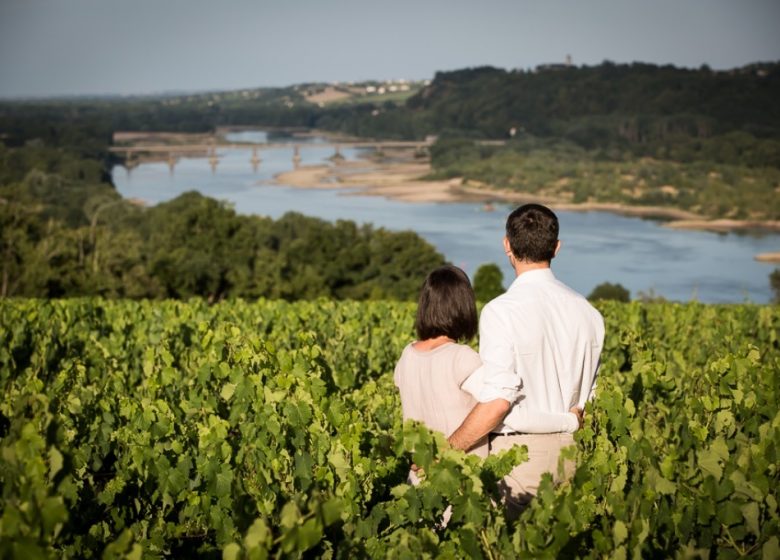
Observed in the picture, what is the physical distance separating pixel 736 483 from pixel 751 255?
312 ft

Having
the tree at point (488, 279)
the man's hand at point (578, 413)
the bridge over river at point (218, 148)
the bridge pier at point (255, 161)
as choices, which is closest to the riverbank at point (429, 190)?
the bridge pier at point (255, 161)

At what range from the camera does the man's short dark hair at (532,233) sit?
3703 millimetres

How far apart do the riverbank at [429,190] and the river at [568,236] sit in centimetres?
361

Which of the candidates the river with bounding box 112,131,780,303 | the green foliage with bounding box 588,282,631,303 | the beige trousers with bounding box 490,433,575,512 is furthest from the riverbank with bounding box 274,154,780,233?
the beige trousers with bounding box 490,433,575,512

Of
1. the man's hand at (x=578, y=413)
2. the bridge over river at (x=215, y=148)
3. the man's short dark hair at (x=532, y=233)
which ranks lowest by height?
the bridge over river at (x=215, y=148)

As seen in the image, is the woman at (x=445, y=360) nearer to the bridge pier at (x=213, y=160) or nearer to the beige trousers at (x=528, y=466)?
the beige trousers at (x=528, y=466)

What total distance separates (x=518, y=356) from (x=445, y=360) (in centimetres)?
28

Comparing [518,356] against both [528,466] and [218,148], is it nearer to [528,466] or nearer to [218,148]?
[528,466]

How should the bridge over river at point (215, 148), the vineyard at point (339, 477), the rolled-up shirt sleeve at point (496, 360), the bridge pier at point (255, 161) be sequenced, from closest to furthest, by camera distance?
the vineyard at point (339, 477) < the rolled-up shirt sleeve at point (496, 360) < the bridge over river at point (215, 148) < the bridge pier at point (255, 161)

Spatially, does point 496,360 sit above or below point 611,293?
above

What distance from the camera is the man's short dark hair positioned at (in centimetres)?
370

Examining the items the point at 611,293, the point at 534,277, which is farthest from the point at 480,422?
the point at 611,293

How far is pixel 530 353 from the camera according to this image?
12.2 ft

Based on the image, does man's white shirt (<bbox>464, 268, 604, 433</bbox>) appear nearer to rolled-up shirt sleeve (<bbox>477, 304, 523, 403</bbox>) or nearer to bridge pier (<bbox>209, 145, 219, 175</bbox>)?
rolled-up shirt sleeve (<bbox>477, 304, 523, 403</bbox>)
